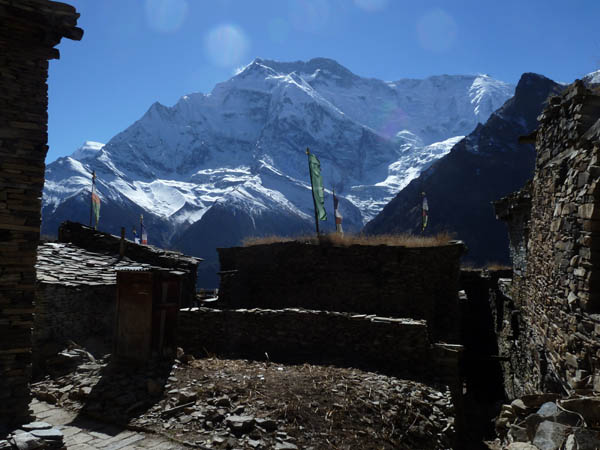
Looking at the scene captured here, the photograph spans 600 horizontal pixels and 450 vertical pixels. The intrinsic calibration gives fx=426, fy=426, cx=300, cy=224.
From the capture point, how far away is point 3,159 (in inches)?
267

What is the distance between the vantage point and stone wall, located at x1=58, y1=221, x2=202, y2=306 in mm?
18578

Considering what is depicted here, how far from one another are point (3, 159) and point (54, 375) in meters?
5.55

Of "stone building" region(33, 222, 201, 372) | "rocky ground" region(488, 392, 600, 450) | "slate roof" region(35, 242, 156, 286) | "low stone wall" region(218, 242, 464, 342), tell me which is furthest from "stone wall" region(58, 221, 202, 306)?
"rocky ground" region(488, 392, 600, 450)

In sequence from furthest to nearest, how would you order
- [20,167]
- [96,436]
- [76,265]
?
[76,265] → [20,167] → [96,436]

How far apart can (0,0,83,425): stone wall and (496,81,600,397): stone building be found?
8.28 m

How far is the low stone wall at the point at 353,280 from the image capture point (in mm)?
13438

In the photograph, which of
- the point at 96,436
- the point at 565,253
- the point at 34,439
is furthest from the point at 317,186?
the point at 34,439

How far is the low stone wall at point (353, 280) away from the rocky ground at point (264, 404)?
220 inches

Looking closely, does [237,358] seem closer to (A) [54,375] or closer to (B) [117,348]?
(B) [117,348]

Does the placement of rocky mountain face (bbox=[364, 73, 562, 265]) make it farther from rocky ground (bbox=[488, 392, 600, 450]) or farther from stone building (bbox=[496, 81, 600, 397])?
rocky ground (bbox=[488, 392, 600, 450])

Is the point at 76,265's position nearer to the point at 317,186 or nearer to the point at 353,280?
the point at 353,280

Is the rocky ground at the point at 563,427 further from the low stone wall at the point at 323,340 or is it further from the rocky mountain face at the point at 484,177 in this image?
the rocky mountain face at the point at 484,177

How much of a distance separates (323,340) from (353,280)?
4.68 m

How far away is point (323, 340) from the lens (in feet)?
32.8
